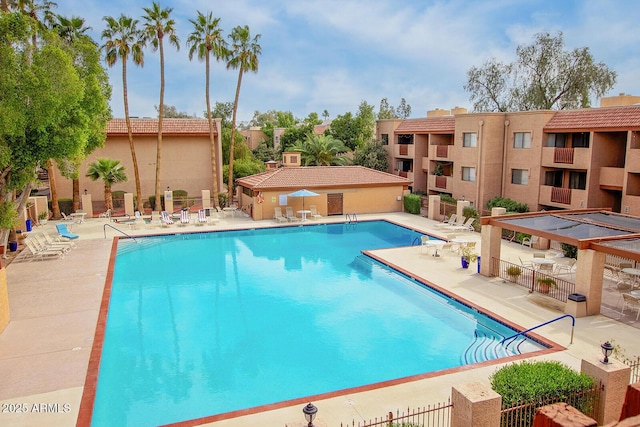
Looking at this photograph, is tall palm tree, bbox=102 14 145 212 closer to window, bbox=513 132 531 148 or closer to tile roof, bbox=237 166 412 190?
tile roof, bbox=237 166 412 190

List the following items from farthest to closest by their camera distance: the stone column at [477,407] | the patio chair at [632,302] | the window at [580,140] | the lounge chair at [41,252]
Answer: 1. the window at [580,140]
2. the lounge chair at [41,252]
3. the patio chair at [632,302]
4. the stone column at [477,407]

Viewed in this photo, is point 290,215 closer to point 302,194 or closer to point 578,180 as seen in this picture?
point 302,194

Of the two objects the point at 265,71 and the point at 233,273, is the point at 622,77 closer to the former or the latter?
the point at 265,71

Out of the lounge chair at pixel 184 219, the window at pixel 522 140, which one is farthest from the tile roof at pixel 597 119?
the lounge chair at pixel 184 219

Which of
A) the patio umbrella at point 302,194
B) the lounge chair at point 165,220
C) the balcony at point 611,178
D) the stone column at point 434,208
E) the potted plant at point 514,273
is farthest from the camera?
the stone column at point 434,208

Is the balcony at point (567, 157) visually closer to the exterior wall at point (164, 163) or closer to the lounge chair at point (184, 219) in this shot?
the lounge chair at point (184, 219)

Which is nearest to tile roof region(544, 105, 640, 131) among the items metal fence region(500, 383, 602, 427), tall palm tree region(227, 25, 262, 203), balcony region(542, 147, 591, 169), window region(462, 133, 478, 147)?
balcony region(542, 147, 591, 169)

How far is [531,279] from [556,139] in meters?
14.7

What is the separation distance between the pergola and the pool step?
3.16 m

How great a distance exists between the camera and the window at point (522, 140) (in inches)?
1195

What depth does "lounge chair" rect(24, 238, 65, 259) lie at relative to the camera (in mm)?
22484

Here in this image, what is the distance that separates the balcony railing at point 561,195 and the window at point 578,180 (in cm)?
148

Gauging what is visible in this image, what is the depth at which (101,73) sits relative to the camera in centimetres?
2075

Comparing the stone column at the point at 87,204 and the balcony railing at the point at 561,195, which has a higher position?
the balcony railing at the point at 561,195
